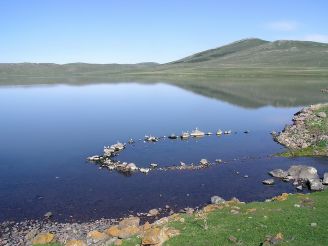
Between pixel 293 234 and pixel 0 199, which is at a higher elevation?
pixel 293 234

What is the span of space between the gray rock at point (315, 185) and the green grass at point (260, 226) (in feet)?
29.7

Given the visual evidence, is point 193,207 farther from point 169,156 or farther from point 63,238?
point 169,156

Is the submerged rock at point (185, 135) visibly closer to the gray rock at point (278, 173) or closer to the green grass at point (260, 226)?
the gray rock at point (278, 173)

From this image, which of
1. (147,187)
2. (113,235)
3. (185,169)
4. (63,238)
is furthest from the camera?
(185,169)

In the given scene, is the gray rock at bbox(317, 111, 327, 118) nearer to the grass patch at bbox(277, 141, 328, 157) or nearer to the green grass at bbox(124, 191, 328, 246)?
the grass patch at bbox(277, 141, 328, 157)

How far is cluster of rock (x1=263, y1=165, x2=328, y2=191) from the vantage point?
39.5 m

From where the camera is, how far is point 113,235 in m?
27.5

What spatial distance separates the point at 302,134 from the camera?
59.5 meters

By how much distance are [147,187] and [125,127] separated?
34449 mm

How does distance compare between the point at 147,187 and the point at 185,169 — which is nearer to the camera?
the point at 147,187

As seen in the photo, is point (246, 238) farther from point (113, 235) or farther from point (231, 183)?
point (231, 183)

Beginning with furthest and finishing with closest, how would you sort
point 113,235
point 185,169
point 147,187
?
1. point 185,169
2. point 147,187
3. point 113,235

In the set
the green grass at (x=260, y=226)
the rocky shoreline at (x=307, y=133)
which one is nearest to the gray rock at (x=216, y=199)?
the green grass at (x=260, y=226)

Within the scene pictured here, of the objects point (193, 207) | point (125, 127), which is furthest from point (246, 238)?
point (125, 127)
